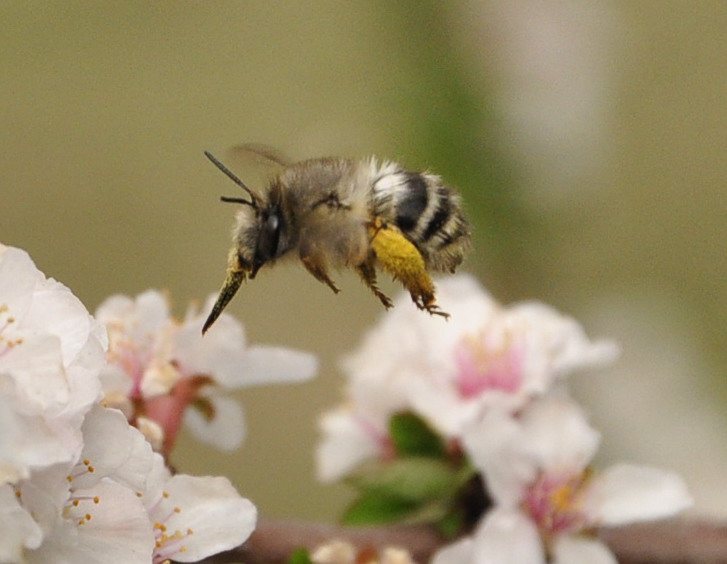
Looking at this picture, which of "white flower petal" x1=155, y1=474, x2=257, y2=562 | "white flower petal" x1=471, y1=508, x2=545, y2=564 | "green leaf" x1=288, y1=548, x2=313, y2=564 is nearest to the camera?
"white flower petal" x1=155, y1=474, x2=257, y2=562

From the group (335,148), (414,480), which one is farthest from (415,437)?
(335,148)

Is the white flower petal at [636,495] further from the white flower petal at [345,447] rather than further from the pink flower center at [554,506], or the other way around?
the white flower petal at [345,447]

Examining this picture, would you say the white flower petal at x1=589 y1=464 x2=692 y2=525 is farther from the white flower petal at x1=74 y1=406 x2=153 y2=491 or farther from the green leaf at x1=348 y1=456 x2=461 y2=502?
the white flower petal at x1=74 y1=406 x2=153 y2=491

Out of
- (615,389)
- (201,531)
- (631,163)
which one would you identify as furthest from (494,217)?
(631,163)

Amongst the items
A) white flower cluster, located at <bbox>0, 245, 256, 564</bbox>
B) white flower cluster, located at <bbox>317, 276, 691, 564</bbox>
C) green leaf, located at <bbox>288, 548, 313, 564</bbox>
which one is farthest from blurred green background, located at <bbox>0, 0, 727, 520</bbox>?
white flower cluster, located at <bbox>0, 245, 256, 564</bbox>

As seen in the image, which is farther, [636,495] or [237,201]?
[636,495]

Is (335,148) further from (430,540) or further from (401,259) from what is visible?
(401,259)
